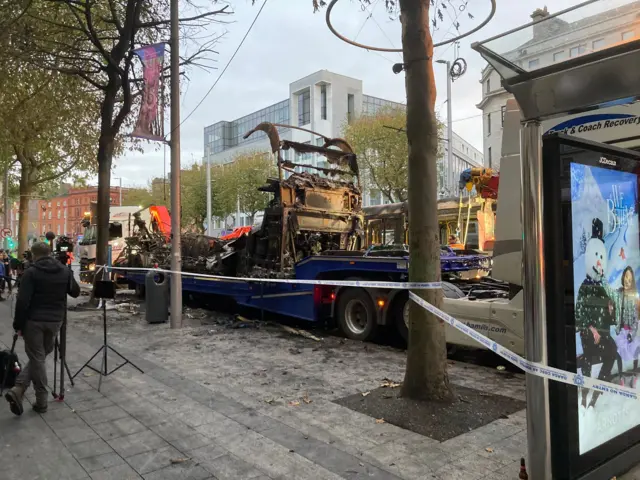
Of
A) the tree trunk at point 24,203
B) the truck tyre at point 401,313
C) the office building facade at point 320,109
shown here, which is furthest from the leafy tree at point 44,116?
the office building facade at point 320,109

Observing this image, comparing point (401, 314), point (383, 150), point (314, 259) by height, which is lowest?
point (401, 314)

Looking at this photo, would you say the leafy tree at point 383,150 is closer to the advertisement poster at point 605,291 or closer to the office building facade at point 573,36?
the advertisement poster at point 605,291

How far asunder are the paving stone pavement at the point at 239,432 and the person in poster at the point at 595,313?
38.4 inches

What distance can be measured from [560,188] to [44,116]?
20113mm

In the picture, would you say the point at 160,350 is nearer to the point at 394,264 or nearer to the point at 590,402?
the point at 394,264

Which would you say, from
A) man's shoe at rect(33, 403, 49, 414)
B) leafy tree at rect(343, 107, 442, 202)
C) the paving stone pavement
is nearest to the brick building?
leafy tree at rect(343, 107, 442, 202)

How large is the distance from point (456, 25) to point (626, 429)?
189 inches

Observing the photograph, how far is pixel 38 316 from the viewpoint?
16.5 feet

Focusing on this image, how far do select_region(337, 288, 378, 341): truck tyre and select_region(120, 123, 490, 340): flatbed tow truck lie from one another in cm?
2

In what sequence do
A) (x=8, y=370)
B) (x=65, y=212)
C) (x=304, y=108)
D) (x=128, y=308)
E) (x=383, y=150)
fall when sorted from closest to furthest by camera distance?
1. (x=8, y=370)
2. (x=128, y=308)
3. (x=383, y=150)
4. (x=304, y=108)
5. (x=65, y=212)

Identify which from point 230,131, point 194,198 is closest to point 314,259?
point 194,198

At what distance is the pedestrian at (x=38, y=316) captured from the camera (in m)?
4.94

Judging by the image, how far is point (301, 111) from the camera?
Answer: 5616 cm

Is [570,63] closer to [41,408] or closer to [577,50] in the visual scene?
[577,50]
